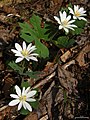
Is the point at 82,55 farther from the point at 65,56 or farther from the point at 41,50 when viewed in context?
the point at 41,50

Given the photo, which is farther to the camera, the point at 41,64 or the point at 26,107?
the point at 41,64

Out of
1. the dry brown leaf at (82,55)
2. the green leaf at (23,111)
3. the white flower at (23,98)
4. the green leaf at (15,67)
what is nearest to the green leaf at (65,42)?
the dry brown leaf at (82,55)

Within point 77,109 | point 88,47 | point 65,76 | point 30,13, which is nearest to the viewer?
point 77,109

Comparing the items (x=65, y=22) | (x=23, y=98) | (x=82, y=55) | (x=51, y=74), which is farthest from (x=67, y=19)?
(x=23, y=98)

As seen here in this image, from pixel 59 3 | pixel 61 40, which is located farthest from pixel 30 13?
pixel 61 40

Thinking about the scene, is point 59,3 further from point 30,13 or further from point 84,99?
point 84,99

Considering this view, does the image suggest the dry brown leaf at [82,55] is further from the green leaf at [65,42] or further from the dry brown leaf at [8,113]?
the dry brown leaf at [8,113]

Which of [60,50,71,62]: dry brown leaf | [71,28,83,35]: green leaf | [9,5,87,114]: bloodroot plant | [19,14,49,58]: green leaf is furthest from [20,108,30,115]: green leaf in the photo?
[71,28,83,35]: green leaf

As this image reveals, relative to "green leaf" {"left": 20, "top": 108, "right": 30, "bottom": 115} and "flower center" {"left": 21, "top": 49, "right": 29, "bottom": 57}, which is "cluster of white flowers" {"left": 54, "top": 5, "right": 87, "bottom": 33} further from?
"green leaf" {"left": 20, "top": 108, "right": 30, "bottom": 115}
